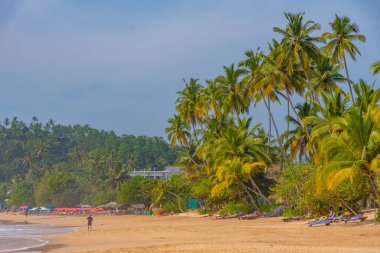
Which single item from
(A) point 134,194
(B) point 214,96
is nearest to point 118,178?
(A) point 134,194

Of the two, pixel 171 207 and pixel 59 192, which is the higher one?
pixel 59 192

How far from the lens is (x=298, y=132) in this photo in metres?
41.6

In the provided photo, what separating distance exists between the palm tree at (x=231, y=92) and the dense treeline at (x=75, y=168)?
54130mm

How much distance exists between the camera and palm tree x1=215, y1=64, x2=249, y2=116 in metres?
52.9

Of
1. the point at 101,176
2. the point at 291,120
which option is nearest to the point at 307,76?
the point at 291,120

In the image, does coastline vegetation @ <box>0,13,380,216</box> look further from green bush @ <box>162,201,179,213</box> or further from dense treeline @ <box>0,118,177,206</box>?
dense treeline @ <box>0,118,177,206</box>

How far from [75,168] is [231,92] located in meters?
114

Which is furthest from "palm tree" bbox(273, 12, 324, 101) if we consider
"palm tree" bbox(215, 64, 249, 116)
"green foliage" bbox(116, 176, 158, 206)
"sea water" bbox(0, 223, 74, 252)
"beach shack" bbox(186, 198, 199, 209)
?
"green foliage" bbox(116, 176, 158, 206)

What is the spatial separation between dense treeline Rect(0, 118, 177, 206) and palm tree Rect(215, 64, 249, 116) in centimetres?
5413

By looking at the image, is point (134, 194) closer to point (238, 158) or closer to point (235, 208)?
point (235, 208)

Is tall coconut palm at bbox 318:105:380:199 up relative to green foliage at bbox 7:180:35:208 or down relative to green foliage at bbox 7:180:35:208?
down

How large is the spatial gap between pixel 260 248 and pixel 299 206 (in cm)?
1769

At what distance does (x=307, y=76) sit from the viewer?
1572 inches

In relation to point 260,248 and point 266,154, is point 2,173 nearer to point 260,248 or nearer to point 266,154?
point 266,154
